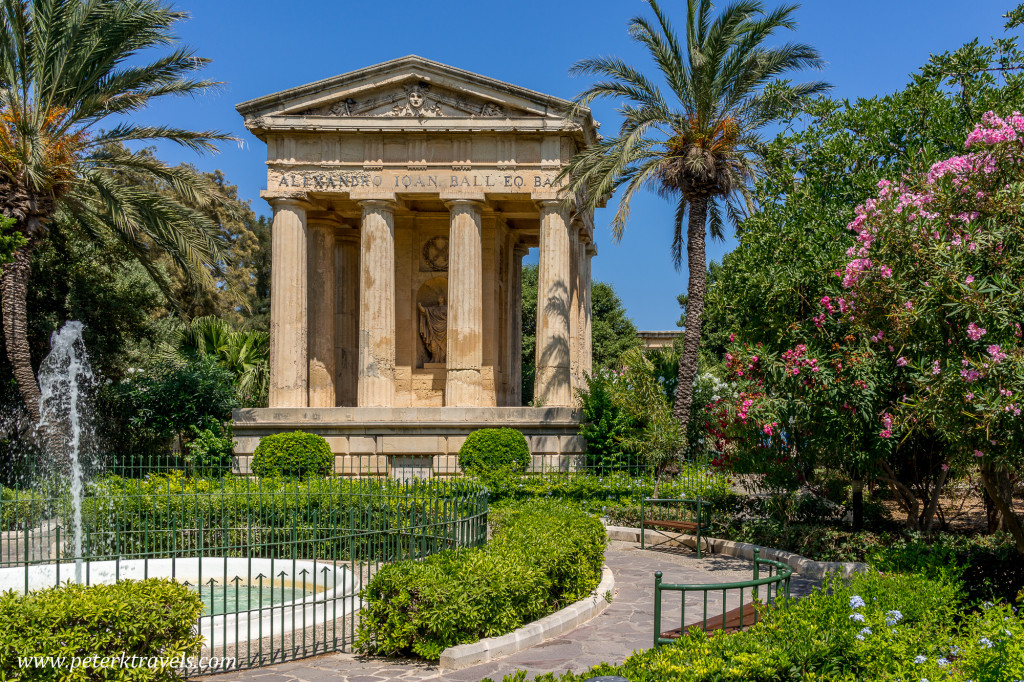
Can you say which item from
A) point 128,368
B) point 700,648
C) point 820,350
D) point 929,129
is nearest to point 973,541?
point 820,350

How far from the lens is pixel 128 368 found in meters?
23.6

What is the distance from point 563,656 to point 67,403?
636 inches

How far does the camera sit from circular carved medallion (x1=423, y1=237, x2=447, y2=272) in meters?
25.6

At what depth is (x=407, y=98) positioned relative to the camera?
2262cm

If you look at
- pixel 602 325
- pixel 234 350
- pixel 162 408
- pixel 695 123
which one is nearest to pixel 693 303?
pixel 695 123

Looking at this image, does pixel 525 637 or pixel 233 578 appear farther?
pixel 233 578

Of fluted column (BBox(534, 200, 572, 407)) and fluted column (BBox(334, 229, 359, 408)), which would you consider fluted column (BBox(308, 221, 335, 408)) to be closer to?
fluted column (BBox(334, 229, 359, 408))

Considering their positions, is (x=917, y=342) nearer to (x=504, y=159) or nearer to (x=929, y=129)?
(x=929, y=129)

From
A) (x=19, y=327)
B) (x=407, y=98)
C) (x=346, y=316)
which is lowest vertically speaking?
(x=19, y=327)

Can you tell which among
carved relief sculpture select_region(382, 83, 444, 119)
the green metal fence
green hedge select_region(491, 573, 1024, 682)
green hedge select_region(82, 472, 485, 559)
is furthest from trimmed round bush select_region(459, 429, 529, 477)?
green hedge select_region(491, 573, 1024, 682)

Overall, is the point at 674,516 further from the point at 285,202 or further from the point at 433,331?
the point at 285,202

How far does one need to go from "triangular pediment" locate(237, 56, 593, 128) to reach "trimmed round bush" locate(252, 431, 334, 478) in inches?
320

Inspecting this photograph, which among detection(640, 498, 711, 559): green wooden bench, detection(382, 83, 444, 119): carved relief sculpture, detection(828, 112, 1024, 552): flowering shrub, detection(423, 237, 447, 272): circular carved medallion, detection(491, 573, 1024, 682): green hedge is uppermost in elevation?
detection(382, 83, 444, 119): carved relief sculpture

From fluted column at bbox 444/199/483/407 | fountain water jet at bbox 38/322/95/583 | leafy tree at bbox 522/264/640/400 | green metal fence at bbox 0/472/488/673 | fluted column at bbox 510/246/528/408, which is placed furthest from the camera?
leafy tree at bbox 522/264/640/400
